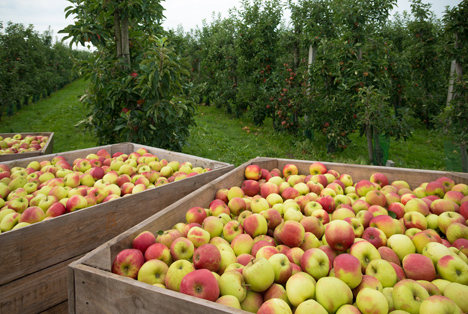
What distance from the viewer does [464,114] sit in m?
5.76

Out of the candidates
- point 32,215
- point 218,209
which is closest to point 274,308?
point 218,209

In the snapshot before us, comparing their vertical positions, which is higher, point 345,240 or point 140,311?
point 345,240

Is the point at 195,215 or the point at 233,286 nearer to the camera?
the point at 233,286

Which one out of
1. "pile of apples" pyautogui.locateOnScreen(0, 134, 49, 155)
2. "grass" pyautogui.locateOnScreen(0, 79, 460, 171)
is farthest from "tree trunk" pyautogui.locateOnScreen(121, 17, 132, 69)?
"grass" pyautogui.locateOnScreen(0, 79, 460, 171)

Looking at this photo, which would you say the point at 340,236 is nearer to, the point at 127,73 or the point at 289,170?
the point at 289,170

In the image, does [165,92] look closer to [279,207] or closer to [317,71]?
[279,207]

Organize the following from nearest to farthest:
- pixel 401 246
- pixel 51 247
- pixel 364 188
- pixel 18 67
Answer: pixel 401 246, pixel 51 247, pixel 364 188, pixel 18 67

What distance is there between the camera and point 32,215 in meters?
2.16

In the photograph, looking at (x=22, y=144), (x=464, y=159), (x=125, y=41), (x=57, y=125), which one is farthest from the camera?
(x=57, y=125)

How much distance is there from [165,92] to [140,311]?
3756mm

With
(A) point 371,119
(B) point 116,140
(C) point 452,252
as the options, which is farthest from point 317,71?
(C) point 452,252

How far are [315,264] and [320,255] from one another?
0.06 m

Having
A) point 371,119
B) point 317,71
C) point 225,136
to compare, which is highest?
point 317,71

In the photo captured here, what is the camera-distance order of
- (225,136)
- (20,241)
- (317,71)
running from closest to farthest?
(20,241), (317,71), (225,136)
